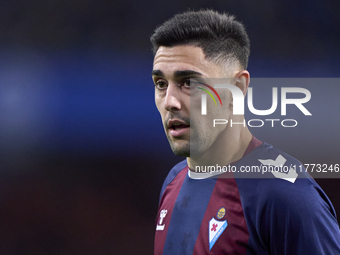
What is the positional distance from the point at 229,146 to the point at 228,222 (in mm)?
416

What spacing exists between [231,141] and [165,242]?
2.38 feet

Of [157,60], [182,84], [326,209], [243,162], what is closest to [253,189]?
[243,162]

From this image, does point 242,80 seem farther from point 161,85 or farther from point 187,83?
point 161,85

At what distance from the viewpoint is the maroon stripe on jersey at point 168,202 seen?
2.22m

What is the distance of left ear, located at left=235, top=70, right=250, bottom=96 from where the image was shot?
6.64 feet

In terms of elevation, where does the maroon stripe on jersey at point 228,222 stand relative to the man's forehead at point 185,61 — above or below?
below

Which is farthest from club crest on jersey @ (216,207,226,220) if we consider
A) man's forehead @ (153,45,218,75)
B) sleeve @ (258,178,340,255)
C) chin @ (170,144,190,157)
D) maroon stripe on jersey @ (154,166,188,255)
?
man's forehead @ (153,45,218,75)

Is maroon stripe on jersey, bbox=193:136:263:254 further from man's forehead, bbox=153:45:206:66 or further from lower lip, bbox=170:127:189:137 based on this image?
man's forehead, bbox=153:45:206:66

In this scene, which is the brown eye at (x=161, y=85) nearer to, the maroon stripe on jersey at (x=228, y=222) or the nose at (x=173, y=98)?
the nose at (x=173, y=98)

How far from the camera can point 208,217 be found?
1948 millimetres

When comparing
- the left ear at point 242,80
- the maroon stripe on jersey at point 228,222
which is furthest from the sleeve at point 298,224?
the left ear at point 242,80

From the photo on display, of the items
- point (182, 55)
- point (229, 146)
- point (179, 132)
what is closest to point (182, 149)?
point (179, 132)

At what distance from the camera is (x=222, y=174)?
202 centimetres

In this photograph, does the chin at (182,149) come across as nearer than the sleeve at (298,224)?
No
